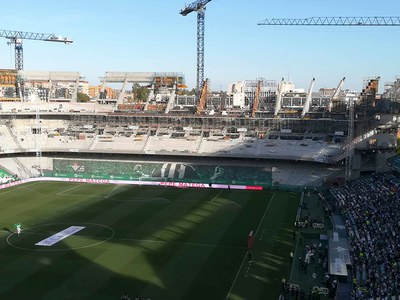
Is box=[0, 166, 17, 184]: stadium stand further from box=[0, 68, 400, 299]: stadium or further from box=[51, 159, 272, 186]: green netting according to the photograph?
box=[51, 159, 272, 186]: green netting

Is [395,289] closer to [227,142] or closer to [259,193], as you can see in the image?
[259,193]

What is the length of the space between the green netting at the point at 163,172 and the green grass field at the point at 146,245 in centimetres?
575

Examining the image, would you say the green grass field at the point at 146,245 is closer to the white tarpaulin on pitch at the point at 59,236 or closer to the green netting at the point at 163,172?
the white tarpaulin on pitch at the point at 59,236

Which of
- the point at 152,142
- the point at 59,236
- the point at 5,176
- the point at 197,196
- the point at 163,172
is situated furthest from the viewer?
the point at 152,142

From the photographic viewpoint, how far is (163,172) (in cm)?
6462

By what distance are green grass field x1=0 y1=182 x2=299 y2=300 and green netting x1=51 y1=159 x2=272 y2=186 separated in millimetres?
5754

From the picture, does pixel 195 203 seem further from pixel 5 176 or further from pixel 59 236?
pixel 5 176

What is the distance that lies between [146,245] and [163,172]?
100 ft

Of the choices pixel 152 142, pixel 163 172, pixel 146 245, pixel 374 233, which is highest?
pixel 152 142

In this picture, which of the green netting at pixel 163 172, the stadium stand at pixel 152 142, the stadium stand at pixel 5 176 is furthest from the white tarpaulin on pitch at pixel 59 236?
the stadium stand at pixel 152 142

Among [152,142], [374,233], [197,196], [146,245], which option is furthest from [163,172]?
[374,233]

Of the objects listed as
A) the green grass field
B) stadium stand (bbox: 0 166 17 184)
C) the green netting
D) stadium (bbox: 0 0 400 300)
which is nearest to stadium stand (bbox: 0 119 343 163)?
stadium (bbox: 0 0 400 300)

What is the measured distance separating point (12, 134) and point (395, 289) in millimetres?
65055

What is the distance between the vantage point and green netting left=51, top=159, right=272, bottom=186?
60062mm
